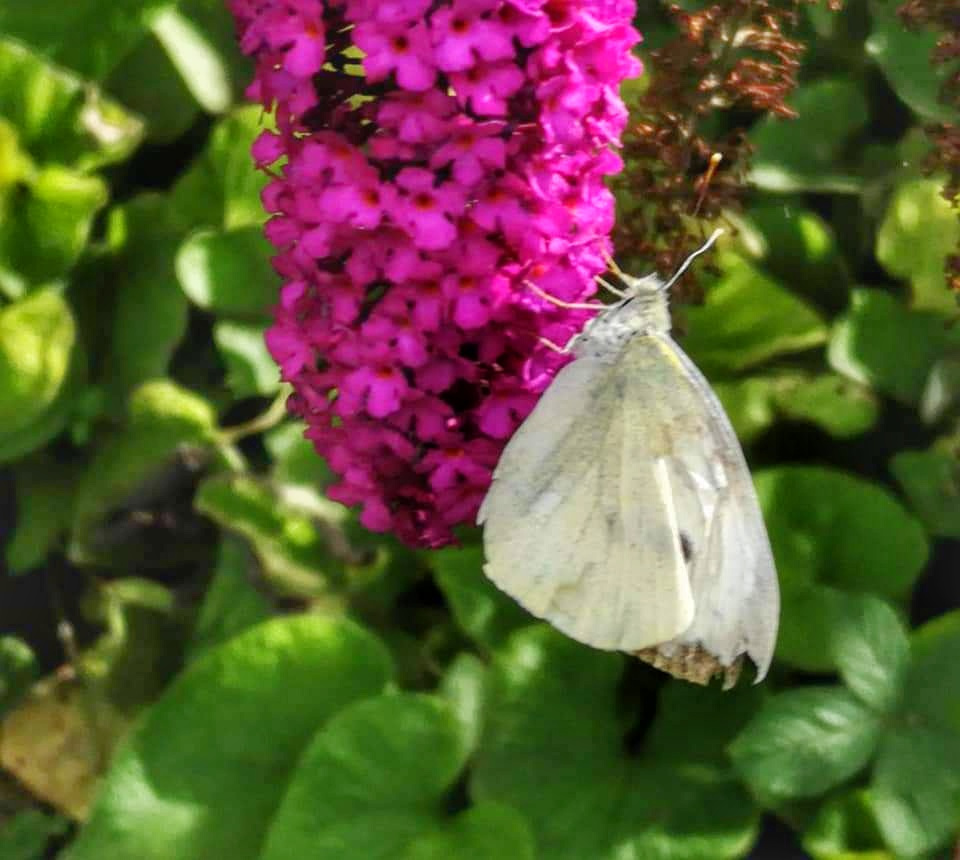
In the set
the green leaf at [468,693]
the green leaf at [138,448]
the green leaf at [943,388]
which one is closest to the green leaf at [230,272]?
the green leaf at [138,448]

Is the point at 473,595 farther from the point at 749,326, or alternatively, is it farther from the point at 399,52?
the point at 399,52

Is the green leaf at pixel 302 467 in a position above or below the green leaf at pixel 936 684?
above

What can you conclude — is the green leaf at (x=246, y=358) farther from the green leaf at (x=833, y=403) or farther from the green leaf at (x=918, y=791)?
the green leaf at (x=918, y=791)

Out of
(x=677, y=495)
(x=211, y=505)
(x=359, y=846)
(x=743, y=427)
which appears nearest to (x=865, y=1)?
(x=743, y=427)

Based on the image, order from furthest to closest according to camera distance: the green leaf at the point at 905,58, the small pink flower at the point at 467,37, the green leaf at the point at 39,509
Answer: the green leaf at the point at 39,509 → the green leaf at the point at 905,58 → the small pink flower at the point at 467,37

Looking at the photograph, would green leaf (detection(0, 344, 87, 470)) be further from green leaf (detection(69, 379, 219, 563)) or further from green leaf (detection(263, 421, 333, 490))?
green leaf (detection(263, 421, 333, 490))

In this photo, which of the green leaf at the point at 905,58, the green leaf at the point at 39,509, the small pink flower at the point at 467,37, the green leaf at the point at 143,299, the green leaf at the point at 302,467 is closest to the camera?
the small pink flower at the point at 467,37

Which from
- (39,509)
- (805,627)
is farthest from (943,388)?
(39,509)
